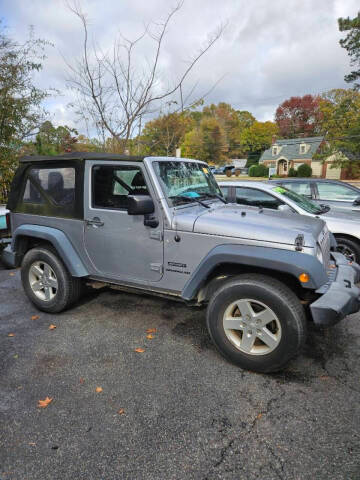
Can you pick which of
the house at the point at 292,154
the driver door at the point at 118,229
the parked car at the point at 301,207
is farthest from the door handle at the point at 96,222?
the house at the point at 292,154

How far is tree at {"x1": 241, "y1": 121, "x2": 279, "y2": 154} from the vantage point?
256 ft

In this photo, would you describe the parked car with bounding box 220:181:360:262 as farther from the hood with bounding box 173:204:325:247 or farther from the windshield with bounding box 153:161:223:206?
the hood with bounding box 173:204:325:247

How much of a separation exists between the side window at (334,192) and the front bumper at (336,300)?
14.7 ft

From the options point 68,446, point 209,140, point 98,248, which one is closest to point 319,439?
point 68,446

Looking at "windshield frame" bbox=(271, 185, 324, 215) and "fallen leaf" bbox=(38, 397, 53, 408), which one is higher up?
"windshield frame" bbox=(271, 185, 324, 215)

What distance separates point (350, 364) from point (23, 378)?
9.55 feet

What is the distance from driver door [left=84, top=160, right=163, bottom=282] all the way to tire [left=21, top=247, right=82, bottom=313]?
0.46 meters

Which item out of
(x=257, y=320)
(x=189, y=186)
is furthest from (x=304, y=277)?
(x=189, y=186)

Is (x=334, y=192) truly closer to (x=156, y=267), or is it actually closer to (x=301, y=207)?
(x=301, y=207)

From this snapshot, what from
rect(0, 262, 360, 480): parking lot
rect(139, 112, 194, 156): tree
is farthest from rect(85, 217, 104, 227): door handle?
rect(139, 112, 194, 156): tree

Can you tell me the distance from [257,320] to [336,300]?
638mm

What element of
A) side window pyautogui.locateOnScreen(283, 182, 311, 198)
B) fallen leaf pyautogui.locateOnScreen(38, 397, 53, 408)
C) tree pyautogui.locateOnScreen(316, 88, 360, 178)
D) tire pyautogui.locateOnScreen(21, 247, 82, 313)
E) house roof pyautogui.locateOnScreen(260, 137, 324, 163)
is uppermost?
house roof pyautogui.locateOnScreen(260, 137, 324, 163)

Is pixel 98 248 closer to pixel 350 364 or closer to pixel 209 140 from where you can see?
pixel 350 364

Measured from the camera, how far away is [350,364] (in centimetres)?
291
